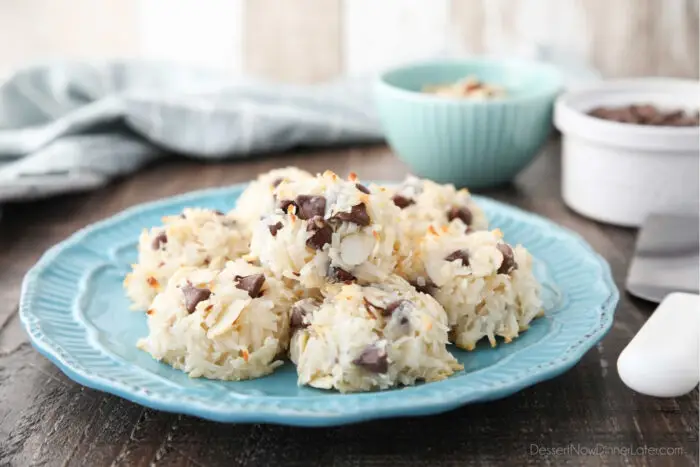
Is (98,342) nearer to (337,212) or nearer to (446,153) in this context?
(337,212)

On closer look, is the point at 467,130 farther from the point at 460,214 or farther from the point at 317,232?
the point at 317,232

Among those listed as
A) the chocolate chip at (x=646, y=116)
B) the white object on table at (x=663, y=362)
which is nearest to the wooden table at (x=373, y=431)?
the white object on table at (x=663, y=362)

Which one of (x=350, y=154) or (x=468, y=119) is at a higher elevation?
(x=468, y=119)

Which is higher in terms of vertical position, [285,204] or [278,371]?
[285,204]

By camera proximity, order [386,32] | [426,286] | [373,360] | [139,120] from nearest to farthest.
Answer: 1. [373,360]
2. [426,286]
3. [139,120]
4. [386,32]

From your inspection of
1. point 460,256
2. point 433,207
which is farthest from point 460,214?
point 460,256

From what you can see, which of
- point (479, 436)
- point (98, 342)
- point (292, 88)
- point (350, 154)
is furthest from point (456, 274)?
point (292, 88)

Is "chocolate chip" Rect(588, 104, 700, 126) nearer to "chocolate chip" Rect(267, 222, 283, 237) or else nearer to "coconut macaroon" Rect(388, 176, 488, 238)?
"coconut macaroon" Rect(388, 176, 488, 238)
